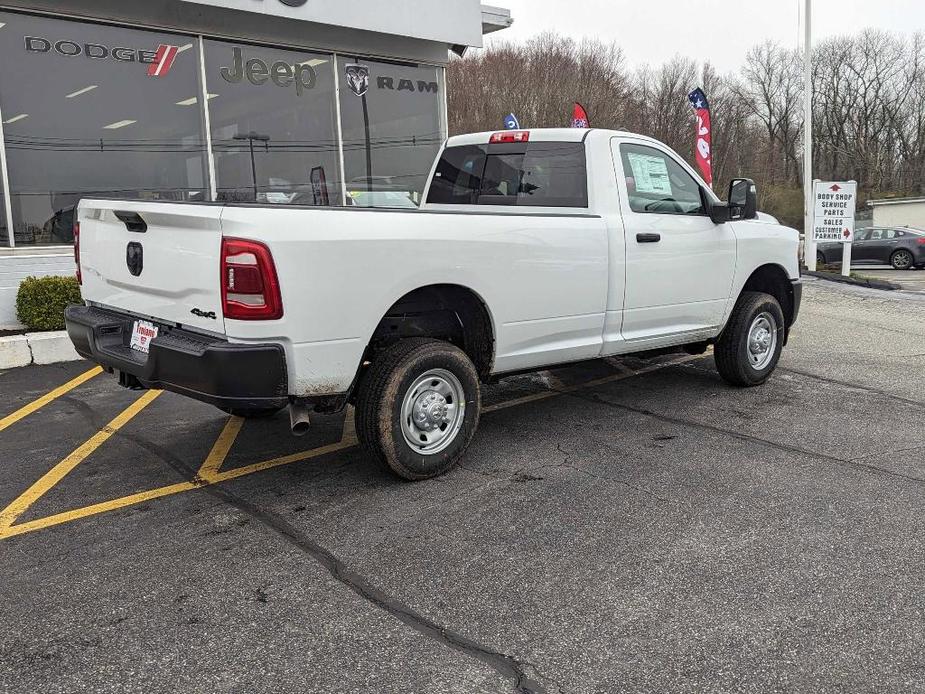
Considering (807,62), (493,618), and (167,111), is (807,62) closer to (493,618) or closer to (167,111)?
(167,111)

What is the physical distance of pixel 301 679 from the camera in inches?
101

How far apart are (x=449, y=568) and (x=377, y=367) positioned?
48.6 inches

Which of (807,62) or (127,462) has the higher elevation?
(807,62)

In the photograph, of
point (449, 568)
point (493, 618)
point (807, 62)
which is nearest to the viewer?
point (493, 618)

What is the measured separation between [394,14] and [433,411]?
8.90 metres

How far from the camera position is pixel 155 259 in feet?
13.0

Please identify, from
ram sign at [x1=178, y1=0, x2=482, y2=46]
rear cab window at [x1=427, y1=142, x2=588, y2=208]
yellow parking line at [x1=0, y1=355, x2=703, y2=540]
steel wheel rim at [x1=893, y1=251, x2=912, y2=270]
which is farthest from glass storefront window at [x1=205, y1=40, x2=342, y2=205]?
steel wheel rim at [x1=893, y1=251, x2=912, y2=270]

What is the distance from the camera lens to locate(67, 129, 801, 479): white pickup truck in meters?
3.64

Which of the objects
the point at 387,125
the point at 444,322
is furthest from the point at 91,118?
the point at 444,322

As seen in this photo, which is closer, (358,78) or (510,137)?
(510,137)

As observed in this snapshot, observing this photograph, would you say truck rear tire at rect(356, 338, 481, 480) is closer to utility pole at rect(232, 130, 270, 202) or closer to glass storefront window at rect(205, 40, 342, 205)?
glass storefront window at rect(205, 40, 342, 205)

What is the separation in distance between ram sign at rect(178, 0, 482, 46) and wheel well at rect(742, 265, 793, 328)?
23.6 feet

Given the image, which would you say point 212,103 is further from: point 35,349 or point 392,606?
point 392,606

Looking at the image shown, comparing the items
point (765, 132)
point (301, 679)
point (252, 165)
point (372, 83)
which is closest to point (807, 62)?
point (372, 83)
